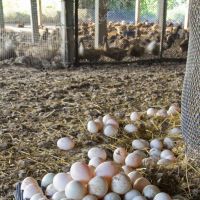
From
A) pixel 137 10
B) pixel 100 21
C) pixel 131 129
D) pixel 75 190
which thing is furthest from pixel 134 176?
pixel 137 10

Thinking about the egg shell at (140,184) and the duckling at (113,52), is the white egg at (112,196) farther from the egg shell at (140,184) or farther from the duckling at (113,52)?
the duckling at (113,52)

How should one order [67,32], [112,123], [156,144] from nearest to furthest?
1. [156,144]
2. [112,123]
3. [67,32]

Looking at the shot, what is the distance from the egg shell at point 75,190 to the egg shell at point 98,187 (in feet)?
0.12

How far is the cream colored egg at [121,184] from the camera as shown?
175cm

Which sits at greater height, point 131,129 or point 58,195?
point 58,195

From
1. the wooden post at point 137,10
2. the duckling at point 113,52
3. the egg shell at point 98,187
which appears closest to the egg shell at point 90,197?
the egg shell at point 98,187

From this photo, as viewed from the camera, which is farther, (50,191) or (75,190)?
(50,191)

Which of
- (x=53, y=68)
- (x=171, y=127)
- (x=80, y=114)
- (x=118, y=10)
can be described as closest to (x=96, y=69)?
(x=53, y=68)

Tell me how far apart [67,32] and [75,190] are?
4506mm

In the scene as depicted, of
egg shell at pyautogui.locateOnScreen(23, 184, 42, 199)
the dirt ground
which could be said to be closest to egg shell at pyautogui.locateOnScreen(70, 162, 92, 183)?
egg shell at pyautogui.locateOnScreen(23, 184, 42, 199)

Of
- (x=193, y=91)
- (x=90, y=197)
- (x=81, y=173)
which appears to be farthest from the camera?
(x=193, y=91)

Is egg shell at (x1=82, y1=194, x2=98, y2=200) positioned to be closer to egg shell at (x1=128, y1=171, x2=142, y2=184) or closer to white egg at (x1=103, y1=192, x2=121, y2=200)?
white egg at (x1=103, y1=192, x2=121, y2=200)

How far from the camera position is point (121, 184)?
175cm

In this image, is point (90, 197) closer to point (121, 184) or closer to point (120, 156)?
point (121, 184)
